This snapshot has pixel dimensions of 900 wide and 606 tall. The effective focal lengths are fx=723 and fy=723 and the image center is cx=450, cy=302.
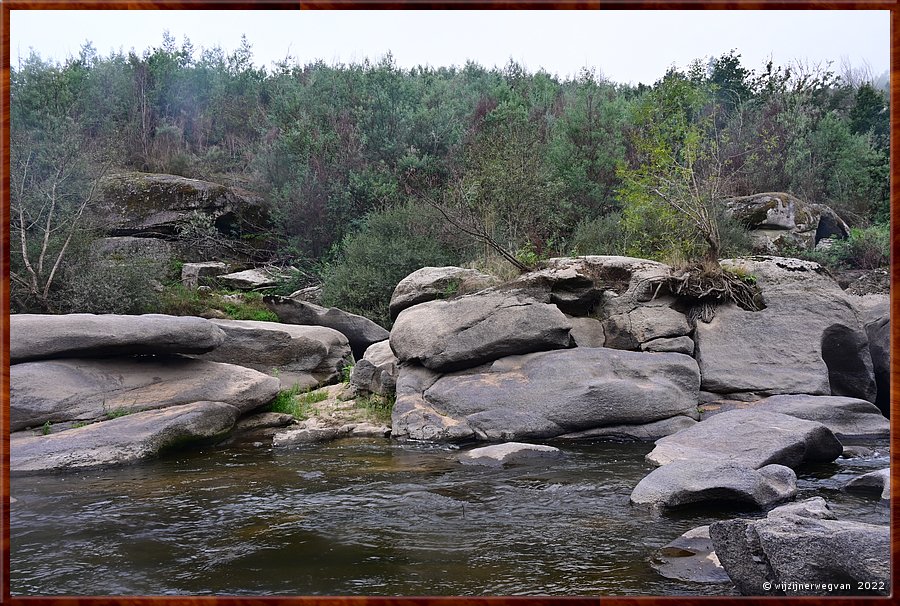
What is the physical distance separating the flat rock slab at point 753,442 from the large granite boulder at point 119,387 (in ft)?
17.1

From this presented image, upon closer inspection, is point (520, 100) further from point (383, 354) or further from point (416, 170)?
point (383, 354)

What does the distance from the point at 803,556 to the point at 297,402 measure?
312 inches

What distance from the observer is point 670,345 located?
9922 millimetres

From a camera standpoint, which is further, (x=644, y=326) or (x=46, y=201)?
(x=46, y=201)

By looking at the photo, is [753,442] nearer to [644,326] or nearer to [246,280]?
[644,326]

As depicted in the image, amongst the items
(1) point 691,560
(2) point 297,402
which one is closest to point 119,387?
(2) point 297,402

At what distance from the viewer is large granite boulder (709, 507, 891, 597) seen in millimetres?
3303

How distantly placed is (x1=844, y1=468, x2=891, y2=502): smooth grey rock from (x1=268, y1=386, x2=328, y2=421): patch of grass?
21.4 ft

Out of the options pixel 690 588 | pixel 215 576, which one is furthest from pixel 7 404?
pixel 690 588

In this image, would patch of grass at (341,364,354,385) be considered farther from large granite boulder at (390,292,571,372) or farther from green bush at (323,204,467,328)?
green bush at (323,204,467,328)

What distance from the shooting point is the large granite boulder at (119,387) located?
810 cm

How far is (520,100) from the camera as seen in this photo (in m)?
23.3

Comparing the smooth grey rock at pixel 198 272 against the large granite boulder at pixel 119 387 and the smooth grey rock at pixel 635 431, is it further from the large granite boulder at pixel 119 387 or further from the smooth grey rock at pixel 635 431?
the smooth grey rock at pixel 635 431

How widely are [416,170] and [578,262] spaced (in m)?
9.40
